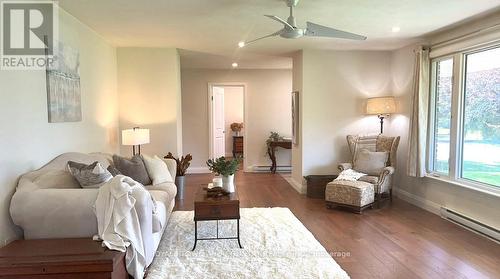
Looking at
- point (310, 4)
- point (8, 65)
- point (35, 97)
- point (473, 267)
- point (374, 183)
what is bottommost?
point (473, 267)

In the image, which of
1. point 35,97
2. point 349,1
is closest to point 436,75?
point 349,1

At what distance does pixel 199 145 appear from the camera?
8102 mm

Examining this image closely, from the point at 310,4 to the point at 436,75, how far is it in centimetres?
259

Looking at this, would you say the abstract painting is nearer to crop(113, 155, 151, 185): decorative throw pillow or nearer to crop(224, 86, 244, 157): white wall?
crop(113, 155, 151, 185): decorative throw pillow

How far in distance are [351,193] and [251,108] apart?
4.08 metres

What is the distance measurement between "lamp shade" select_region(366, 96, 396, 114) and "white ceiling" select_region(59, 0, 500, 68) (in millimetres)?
866

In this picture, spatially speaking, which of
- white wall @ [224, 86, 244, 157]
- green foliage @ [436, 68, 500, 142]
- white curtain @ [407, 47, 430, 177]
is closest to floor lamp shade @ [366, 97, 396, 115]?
white curtain @ [407, 47, 430, 177]

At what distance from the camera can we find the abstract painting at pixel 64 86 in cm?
330

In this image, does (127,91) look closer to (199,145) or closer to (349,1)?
(199,145)

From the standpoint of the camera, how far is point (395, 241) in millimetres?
3566

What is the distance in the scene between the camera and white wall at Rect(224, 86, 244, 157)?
38.4 feet

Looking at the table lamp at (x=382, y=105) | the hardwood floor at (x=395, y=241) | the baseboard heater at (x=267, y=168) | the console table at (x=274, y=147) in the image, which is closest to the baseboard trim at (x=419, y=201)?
the hardwood floor at (x=395, y=241)

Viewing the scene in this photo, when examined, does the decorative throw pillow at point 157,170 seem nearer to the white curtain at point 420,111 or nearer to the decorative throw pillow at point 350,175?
the decorative throw pillow at point 350,175

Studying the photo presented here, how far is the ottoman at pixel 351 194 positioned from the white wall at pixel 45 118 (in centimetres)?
330
